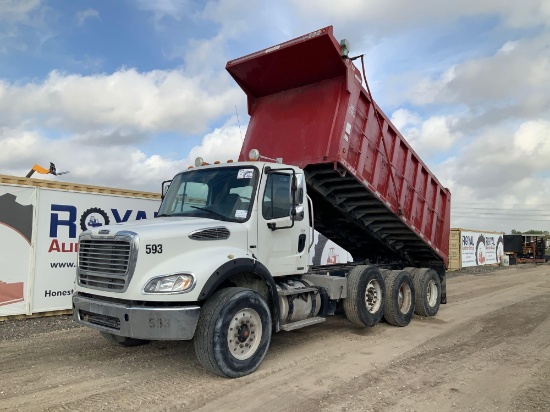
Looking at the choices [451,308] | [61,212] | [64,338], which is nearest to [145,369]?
[64,338]

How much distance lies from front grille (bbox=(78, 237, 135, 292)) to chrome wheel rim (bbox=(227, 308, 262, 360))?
1.28 meters

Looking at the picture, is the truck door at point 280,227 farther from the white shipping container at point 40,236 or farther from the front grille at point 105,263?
the white shipping container at point 40,236

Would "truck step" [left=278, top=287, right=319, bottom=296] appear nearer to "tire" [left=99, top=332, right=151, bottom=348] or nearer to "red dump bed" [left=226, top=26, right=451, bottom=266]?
"red dump bed" [left=226, top=26, right=451, bottom=266]

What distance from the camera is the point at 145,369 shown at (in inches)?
206

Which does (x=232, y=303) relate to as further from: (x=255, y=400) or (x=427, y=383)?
(x=427, y=383)

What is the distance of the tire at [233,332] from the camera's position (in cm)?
463

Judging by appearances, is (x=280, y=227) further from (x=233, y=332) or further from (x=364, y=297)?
(x=364, y=297)

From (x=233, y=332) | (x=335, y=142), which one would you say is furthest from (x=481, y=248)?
(x=233, y=332)

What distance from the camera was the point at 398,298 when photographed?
8008 millimetres

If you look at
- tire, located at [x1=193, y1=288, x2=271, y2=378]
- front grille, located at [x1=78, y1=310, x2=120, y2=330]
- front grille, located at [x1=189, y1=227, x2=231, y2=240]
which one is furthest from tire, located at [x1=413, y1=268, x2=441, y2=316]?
front grille, located at [x1=78, y1=310, x2=120, y2=330]

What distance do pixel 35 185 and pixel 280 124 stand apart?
5051 mm

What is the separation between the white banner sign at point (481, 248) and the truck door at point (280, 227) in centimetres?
2236

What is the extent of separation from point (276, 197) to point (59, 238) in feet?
17.8

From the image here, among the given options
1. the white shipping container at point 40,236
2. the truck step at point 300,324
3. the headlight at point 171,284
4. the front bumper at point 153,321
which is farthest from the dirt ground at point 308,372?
the headlight at point 171,284
